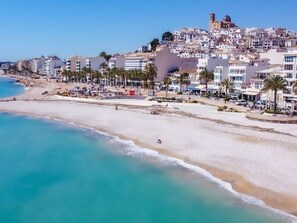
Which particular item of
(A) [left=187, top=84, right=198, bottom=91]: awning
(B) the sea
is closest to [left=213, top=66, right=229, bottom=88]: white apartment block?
(A) [left=187, top=84, right=198, bottom=91]: awning

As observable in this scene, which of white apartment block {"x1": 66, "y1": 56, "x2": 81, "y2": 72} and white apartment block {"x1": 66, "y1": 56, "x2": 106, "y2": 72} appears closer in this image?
white apartment block {"x1": 66, "y1": 56, "x2": 106, "y2": 72}

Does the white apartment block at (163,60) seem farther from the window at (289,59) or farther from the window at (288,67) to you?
the window at (289,59)

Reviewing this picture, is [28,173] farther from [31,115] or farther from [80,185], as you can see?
[31,115]

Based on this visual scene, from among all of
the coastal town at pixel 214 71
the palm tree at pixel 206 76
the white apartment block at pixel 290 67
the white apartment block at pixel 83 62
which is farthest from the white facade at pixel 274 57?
the white apartment block at pixel 83 62

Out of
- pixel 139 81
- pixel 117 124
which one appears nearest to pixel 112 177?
pixel 117 124

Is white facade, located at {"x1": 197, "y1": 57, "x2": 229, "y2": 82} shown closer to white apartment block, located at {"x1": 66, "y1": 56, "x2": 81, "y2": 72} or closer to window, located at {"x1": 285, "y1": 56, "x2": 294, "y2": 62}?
window, located at {"x1": 285, "y1": 56, "x2": 294, "y2": 62}

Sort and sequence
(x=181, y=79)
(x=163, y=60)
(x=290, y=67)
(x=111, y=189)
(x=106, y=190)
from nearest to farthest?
(x=106, y=190), (x=111, y=189), (x=290, y=67), (x=181, y=79), (x=163, y=60)

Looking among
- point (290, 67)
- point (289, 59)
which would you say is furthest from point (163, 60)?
point (290, 67)

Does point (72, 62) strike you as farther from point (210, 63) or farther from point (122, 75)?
point (210, 63)
